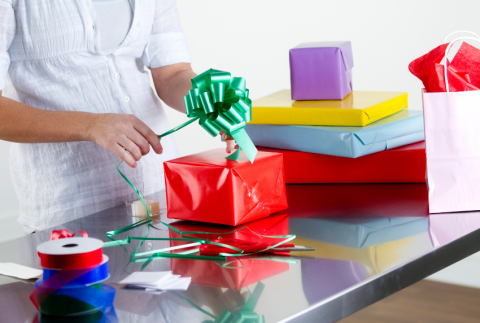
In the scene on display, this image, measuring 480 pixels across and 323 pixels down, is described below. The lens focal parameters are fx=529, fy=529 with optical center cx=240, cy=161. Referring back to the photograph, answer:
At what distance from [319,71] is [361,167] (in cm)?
22

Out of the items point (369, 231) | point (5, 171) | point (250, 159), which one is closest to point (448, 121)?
point (369, 231)

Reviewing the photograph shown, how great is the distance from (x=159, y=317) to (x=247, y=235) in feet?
0.89

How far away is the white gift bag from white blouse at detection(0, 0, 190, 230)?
625 mm

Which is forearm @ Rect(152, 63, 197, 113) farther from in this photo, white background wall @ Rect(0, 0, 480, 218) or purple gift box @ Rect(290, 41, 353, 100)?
white background wall @ Rect(0, 0, 480, 218)

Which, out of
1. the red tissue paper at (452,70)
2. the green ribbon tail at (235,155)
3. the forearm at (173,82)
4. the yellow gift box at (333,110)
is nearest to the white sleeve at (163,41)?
the forearm at (173,82)

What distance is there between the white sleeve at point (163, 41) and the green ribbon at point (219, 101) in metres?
0.51

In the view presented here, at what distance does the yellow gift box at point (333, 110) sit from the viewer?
1.02 m

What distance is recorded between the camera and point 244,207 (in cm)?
84

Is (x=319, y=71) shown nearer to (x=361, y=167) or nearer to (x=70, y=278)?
(x=361, y=167)

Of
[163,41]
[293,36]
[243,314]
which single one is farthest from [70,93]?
[293,36]

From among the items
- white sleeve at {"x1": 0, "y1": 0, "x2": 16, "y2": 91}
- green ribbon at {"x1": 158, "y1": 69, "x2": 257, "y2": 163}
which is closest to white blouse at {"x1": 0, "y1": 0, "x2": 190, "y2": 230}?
white sleeve at {"x1": 0, "y1": 0, "x2": 16, "y2": 91}

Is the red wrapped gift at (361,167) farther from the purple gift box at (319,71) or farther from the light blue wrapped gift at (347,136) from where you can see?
the purple gift box at (319,71)

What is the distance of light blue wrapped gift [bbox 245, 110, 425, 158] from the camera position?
98 centimetres

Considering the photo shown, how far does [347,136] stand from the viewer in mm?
979
